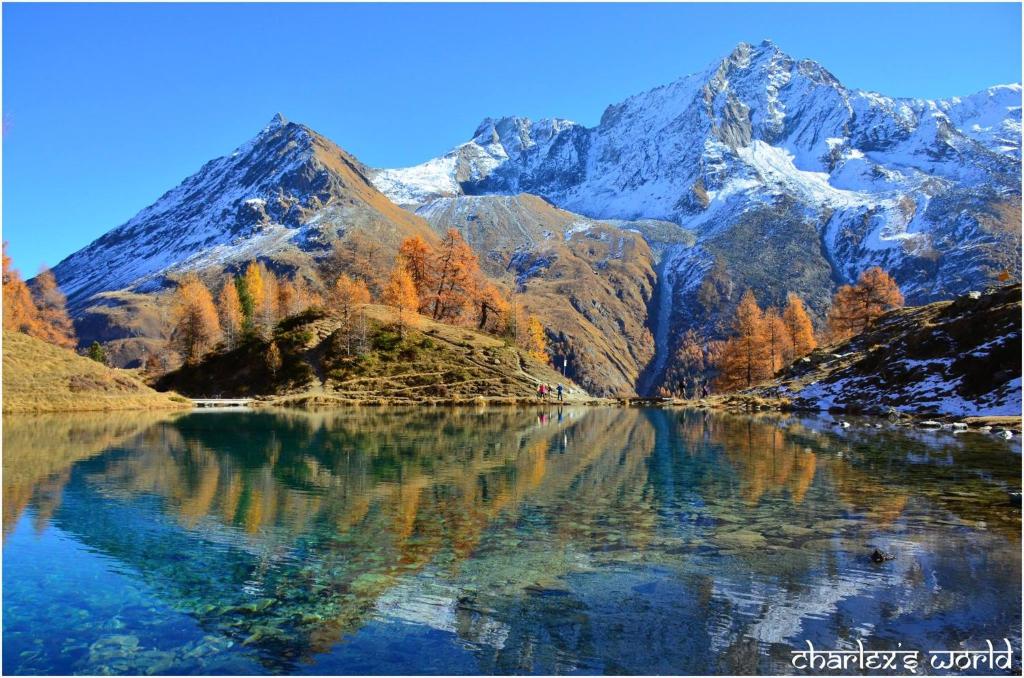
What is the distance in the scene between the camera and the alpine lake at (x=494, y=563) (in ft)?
35.7

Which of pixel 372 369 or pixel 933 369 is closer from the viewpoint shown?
pixel 933 369

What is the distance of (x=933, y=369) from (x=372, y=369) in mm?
66006

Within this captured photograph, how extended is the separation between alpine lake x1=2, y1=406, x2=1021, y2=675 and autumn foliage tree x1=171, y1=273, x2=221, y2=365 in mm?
76180

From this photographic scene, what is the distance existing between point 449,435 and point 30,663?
37.4 m

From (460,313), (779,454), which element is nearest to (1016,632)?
(779,454)

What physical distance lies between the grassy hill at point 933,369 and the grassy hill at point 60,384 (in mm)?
74791

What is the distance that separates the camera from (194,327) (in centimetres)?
10488

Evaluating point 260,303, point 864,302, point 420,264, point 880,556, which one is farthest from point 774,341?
point 880,556

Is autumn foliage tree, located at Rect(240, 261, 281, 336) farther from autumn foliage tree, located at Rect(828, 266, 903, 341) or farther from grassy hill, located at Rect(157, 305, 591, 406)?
autumn foliage tree, located at Rect(828, 266, 903, 341)

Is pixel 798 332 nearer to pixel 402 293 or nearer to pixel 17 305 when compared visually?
pixel 402 293

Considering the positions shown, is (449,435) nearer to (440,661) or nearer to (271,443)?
(271,443)

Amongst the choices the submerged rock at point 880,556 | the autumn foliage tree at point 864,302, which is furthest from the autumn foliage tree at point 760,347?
the submerged rock at point 880,556

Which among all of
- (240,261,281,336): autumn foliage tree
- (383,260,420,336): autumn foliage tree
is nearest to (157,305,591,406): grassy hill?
(240,261,281,336): autumn foliage tree

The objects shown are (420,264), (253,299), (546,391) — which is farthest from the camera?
(253,299)
